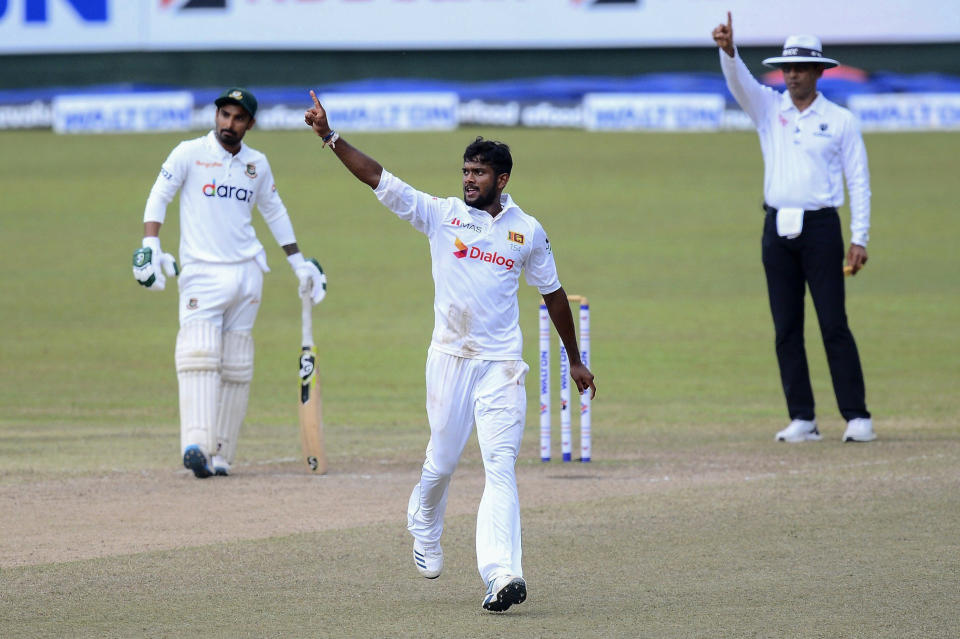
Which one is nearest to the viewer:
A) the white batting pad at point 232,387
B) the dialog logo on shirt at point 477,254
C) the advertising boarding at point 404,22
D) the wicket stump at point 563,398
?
the dialog logo on shirt at point 477,254

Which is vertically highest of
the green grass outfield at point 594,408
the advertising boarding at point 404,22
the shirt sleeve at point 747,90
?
the advertising boarding at point 404,22

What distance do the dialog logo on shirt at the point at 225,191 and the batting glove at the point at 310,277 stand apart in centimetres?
51

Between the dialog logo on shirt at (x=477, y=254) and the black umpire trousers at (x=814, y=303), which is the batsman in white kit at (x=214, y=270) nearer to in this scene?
the dialog logo on shirt at (x=477, y=254)

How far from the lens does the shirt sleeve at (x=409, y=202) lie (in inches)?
238

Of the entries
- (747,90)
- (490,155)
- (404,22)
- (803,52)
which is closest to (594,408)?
(747,90)

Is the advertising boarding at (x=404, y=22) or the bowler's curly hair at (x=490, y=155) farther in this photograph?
Result: the advertising boarding at (x=404, y=22)

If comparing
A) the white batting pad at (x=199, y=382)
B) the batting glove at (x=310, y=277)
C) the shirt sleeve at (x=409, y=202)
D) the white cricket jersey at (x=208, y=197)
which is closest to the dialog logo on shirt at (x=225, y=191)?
the white cricket jersey at (x=208, y=197)

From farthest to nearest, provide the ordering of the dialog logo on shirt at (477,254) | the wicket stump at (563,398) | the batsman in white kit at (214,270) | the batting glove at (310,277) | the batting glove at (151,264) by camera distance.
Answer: the batting glove at (310,277), the wicket stump at (563,398), the batsman in white kit at (214,270), the batting glove at (151,264), the dialog logo on shirt at (477,254)

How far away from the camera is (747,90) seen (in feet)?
32.2

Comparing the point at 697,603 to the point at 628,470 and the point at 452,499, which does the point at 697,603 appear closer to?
the point at 452,499

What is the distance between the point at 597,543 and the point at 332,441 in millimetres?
3439

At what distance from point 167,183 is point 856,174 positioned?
435 cm

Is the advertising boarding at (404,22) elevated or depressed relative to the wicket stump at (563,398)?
elevated

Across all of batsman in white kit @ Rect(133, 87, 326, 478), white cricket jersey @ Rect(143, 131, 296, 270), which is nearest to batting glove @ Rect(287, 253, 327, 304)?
batsman in white kit @ Rect(133, 87, 326, 478)
